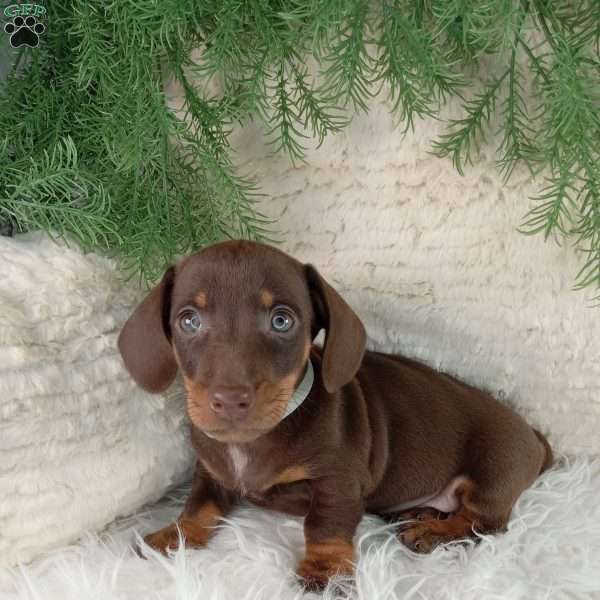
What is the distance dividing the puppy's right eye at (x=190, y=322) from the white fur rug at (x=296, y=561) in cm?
42

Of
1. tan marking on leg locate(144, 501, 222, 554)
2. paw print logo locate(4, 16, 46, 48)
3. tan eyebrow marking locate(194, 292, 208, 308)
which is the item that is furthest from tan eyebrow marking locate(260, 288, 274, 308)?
paw print logo locate(4, 16, 46, 48)

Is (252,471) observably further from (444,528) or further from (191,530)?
(444,528)

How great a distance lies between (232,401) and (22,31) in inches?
34.1

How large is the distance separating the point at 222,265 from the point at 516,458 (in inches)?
32.3

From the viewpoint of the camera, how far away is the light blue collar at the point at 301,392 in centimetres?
154

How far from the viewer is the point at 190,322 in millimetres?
1457

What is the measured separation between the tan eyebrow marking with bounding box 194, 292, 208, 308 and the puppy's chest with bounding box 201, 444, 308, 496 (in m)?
0.33

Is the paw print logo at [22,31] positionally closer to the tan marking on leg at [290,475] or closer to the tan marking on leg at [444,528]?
the tan marking on leg at [290,475]

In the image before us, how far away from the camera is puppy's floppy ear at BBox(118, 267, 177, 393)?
4.85ft

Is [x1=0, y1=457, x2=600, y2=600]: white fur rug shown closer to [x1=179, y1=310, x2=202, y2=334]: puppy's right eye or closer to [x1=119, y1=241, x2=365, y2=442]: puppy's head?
[x1=119, y1=241, x2=365, y2=442]: puppy's head

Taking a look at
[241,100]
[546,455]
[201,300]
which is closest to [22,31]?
[241,100]

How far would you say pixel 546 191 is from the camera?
5.48ft

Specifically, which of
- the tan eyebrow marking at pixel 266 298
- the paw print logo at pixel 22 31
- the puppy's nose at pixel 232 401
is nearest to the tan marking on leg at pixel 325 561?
the puppy's nose at pixel 232 401

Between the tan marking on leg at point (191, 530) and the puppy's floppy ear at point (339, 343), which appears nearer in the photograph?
the puppy's floppy ear at point (339, 343)
